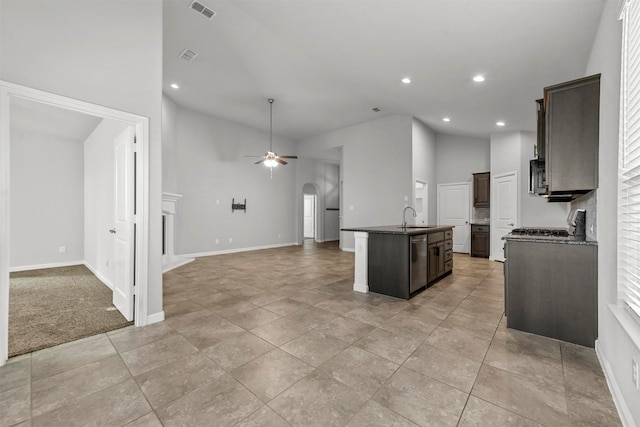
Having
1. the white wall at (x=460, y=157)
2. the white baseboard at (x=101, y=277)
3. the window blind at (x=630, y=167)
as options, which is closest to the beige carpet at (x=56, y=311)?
the white baseboard at (x=101, y=277)

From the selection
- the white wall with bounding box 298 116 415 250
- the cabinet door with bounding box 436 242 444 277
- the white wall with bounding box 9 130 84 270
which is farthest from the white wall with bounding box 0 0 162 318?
the white wall with bounding box 298 116 415 250

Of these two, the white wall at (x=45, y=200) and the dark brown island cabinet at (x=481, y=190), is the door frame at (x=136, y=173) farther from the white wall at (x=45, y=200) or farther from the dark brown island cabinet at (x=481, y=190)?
the dark brown island cabinet at (x=481, y=190)

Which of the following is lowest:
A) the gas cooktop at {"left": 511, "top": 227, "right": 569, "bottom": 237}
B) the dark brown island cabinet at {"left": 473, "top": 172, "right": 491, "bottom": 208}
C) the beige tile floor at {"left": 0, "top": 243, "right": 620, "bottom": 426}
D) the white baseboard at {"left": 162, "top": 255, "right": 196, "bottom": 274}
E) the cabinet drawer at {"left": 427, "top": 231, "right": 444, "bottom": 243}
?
the beige tile floor at {"left": 0, "top": 243, "right": 620, "bottom": 426}

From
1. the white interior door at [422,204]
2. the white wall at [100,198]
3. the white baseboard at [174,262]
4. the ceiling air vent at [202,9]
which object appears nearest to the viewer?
the ceiling air vent at [202,9]

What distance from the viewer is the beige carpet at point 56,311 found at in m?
2.50

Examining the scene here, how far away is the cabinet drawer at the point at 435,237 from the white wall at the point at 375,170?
2.26 m

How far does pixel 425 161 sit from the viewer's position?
747 centimetres

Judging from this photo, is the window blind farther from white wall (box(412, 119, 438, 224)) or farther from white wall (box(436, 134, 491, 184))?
white wall (box(436, 134, 491, 184))

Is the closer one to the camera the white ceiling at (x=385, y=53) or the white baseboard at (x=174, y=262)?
the white ceiling at (x=385, y=53)

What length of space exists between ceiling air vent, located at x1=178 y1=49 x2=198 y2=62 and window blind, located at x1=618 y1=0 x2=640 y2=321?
482 centimetres

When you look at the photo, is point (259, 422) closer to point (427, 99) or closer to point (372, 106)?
point (427, 99)

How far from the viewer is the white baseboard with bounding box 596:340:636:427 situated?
1449mm

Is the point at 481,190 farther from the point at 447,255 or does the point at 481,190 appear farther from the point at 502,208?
the point at 447,255

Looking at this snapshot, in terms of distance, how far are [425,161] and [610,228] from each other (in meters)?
5.82
